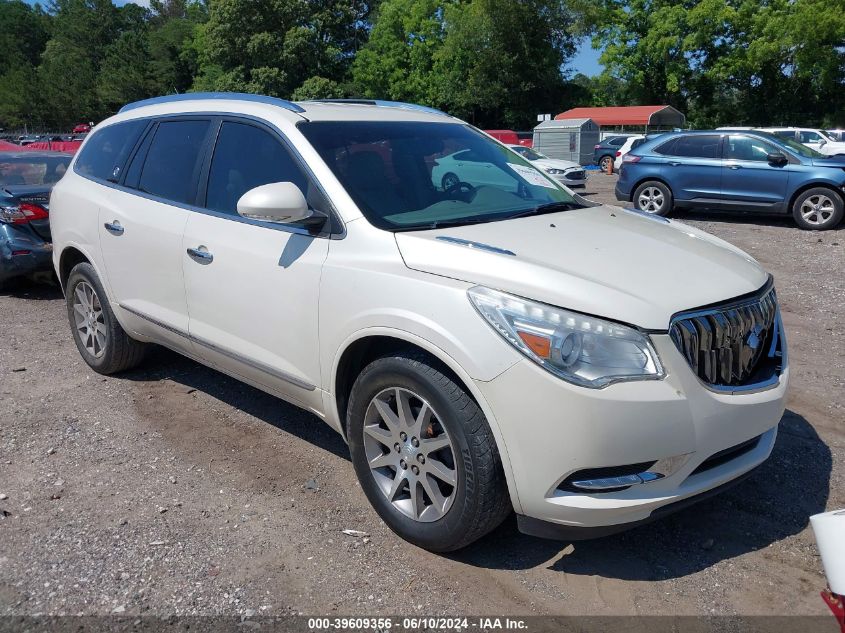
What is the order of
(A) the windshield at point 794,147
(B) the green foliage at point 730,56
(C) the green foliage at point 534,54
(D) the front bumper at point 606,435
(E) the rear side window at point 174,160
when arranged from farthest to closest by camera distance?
1. (C) the green foliage at point 534,54
2. (B) the green foliage at point 730,56
3. (A) the windshield at point 794,147
4. (E) the rear side window at point 174,160
5. (D) the front bumper at point 606,435

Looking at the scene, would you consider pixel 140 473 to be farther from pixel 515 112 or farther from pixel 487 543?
pixel 515 112

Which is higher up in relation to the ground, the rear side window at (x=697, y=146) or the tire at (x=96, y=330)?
the rear side window at (x=697, y=146)

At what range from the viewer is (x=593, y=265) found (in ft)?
9.52

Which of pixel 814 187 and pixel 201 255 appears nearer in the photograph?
pixel 201 255

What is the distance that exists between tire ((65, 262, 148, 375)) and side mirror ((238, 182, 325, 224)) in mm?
2175

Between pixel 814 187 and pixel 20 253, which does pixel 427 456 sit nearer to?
pixel 20 253

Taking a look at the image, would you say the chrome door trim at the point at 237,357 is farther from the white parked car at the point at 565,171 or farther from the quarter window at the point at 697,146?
the white parked car at the point at 565,171

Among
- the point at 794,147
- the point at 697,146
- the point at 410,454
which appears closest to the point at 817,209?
the point at 794,147

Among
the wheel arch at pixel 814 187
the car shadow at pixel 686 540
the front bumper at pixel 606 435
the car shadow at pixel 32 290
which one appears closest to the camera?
the front bumper at pixel 606 435

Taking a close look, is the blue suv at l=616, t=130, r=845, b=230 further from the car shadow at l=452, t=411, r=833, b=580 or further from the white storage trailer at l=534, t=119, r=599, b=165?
the white storage trailer at l=534, t=119, r=599, b=165

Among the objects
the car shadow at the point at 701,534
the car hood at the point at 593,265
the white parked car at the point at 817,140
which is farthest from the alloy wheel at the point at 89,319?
the white parked car at the point at 817,140

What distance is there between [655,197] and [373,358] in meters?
11.8

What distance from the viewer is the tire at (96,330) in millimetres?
4977

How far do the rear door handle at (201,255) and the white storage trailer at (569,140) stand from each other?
2811 centimetres
